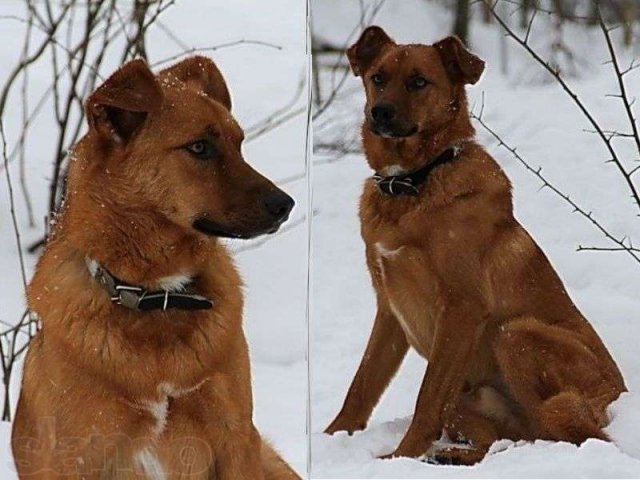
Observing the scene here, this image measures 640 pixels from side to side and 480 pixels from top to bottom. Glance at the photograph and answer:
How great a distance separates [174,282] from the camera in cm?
175

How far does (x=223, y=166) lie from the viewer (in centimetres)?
171

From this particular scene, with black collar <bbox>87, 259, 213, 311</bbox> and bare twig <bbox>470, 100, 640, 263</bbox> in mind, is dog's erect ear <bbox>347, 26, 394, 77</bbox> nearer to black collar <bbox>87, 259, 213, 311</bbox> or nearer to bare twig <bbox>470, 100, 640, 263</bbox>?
bare twig <bbox>470, 100, 640, 263</bbox>

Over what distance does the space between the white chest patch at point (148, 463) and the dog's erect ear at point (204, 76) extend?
61 cm

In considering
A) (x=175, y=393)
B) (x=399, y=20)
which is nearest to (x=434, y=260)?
(x=399, y=20)

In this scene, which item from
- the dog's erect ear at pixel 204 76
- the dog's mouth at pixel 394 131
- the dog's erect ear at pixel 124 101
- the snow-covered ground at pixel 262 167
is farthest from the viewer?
the snow-covered ground at pixel 262 167

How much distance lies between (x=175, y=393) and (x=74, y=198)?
1.21ft

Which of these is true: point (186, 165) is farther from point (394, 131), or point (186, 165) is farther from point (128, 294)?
point (394, 131)

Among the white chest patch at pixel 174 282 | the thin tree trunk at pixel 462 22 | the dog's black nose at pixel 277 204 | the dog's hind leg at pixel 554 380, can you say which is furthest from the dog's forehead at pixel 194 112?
the dog's hind leg at pixel 554 380

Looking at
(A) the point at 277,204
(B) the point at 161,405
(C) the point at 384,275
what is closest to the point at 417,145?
(C) the point at 384,275

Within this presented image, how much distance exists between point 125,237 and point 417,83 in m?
0.62

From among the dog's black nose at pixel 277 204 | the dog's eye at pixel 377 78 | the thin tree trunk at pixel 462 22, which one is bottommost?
the dog's black nose at pixel 277 204

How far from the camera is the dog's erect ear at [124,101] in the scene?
62.7 inches

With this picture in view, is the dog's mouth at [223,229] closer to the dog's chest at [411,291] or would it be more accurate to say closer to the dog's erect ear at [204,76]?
the dog's erect ear at [204,76]

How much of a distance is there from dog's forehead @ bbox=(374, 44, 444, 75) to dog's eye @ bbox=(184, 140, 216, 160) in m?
0.41
